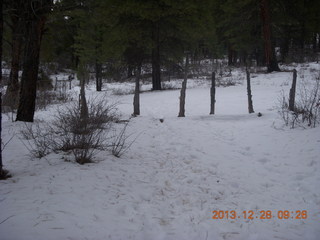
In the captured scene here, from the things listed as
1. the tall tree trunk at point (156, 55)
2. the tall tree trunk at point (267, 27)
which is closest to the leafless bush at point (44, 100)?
the tall tree trunk at point (156, 55)

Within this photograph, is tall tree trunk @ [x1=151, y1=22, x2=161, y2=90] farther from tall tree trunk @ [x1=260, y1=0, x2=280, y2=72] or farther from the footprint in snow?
the footprint in snow

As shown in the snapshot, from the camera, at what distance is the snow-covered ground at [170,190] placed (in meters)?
2.46

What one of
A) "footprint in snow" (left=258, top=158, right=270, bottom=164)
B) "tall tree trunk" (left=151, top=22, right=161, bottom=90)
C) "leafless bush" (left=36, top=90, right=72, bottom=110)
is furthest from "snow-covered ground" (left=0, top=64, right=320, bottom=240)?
"tall tree trunk" (left=151, top=22, right=161, bottom=90)

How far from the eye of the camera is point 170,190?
136 inches

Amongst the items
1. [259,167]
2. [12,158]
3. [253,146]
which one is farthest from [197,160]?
[12,158]

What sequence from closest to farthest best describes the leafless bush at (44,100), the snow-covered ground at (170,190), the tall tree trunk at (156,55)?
the snow-covered ground at (170,190)
the leafless bush at (44,100)
the tall tree trunk at (156,55)

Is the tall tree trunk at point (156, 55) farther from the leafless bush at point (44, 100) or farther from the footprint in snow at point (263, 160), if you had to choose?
the footprint in snow at point (263, 160)

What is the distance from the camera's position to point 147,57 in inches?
664
